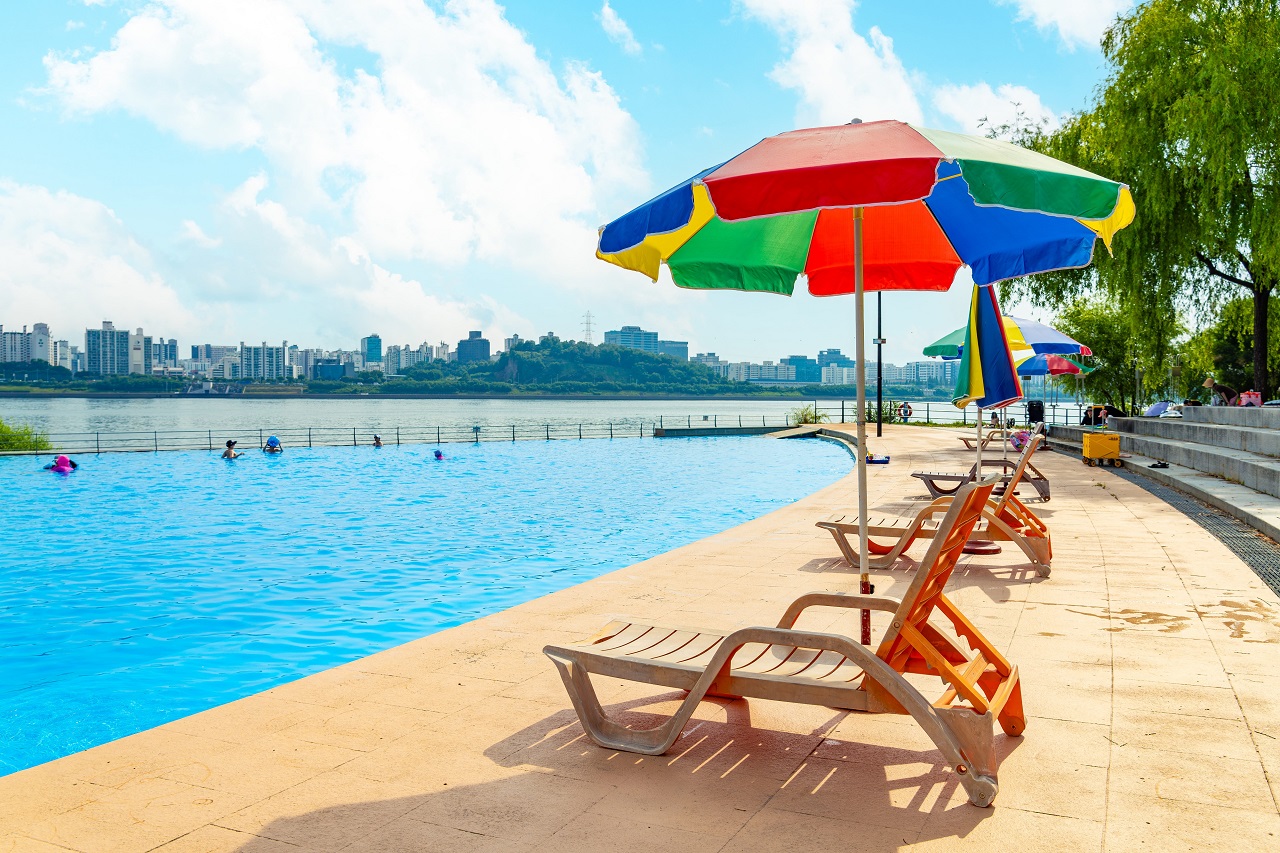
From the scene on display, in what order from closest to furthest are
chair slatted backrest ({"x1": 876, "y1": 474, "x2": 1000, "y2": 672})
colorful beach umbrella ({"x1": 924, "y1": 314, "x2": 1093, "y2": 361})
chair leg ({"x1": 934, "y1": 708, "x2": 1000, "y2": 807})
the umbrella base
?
chair leg ({"x1": 934, "y1": 708, "x2": 1000, "y2": 807}) < chair slatted backrest ({"x1": 876, "y1": 474, "x2": 1000, "y2": 672}) < the umbrella base < colorful beach umbrella ({"x1": 924, "y1": 314, "x2": 1093, "y2": 361})

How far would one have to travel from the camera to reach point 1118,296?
1966cm

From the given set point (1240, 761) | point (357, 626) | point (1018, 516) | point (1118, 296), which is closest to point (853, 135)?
point (1240, 761)

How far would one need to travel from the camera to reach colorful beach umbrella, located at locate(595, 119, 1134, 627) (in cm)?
332

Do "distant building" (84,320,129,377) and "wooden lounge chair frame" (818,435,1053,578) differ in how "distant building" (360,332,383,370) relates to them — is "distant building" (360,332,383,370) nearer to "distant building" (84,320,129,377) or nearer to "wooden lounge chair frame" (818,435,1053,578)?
"distant building" (84,320,129,377)

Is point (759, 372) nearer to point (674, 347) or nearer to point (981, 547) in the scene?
point (674, 347)

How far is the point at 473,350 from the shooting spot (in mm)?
133125

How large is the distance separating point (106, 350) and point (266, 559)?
521 feet

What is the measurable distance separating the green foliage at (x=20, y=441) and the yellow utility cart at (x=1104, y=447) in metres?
29.9

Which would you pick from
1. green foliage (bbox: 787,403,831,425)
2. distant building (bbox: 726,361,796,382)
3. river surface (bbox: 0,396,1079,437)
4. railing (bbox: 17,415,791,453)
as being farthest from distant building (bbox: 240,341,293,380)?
green foliage (bbox: 787,403,831,425)

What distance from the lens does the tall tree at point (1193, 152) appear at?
52.8 ft

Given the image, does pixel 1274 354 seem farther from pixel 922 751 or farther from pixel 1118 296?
pixel 922 751

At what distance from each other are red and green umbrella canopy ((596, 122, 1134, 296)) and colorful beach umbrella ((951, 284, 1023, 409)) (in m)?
3.00

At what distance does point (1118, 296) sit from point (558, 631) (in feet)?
60.1

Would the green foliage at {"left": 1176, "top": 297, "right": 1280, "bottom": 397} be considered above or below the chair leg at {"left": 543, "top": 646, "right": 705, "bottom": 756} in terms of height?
above
